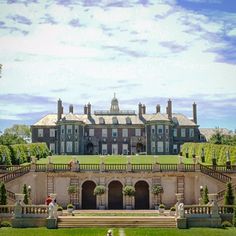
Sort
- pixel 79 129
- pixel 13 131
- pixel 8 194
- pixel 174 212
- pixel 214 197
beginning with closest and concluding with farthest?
pixel 214 197, pixel 174 212, pixel 8 194, pixel 79 129, pixel 13 131

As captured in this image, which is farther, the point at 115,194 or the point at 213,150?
the point at 213,150

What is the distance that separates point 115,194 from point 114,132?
1742 inches

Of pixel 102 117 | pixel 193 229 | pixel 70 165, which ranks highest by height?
pixel 102 117

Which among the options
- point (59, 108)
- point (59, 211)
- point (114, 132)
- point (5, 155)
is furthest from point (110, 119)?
point (59, 211)

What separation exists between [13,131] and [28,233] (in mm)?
104646

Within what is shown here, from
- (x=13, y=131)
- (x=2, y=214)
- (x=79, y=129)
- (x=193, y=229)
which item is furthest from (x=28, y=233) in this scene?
(x=13, y=131)

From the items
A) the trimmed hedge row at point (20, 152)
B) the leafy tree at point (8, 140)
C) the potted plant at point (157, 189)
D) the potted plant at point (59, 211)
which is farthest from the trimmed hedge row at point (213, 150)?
the leafy tree at point (8, 140)

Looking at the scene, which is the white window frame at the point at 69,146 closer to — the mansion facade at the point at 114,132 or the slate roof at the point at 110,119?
the mansion facade at the point at 114,132

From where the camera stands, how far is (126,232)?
3088 cm

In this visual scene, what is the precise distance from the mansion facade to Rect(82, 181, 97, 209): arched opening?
4060 cm

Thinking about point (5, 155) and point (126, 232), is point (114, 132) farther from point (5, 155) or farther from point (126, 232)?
point (126, 232)

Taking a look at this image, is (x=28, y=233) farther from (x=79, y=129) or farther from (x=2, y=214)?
(x=79, y=129)

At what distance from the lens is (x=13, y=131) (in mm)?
132875

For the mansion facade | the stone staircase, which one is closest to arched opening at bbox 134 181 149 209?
the stone staircase
